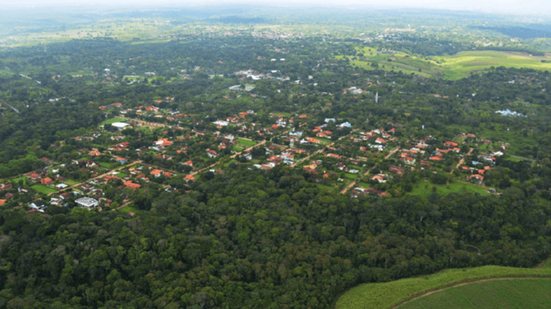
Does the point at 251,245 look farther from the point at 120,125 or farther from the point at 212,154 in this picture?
the point at 120,125

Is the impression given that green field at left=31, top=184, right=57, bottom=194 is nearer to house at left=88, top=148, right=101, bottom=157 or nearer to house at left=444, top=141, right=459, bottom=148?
house at left=88, top=148, right=101, bottom=157

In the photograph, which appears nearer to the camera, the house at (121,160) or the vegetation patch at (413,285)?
the vegetation patch at (413,285)

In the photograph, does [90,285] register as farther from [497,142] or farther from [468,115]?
[468,115]

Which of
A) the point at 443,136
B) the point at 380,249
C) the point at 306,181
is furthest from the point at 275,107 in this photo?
the point at 380,249

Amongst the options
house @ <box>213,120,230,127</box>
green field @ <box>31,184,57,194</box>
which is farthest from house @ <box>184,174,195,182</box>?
house @ <box>213,120,230,127</box>

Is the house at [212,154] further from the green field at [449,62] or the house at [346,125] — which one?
the green field at [449,62]

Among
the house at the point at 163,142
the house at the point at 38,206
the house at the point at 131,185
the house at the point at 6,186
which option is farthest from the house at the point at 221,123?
the house at the point at 38,206
